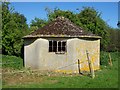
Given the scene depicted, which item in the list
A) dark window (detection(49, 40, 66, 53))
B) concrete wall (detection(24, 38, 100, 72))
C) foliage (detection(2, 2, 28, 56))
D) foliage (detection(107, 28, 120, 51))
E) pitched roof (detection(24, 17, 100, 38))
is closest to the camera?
concrete wall (detection(24, 38, 100, 72))

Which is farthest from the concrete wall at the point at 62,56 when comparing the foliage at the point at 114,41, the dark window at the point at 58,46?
the foliage at the point at 114,41

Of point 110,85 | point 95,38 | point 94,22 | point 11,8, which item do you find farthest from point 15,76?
point 94,22

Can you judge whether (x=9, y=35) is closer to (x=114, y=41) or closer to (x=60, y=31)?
(x=60, y=31)

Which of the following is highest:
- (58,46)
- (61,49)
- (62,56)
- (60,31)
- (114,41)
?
(114,41)

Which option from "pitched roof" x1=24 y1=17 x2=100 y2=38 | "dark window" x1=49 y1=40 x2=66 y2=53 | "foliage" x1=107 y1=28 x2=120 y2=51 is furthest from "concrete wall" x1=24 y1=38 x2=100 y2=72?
"foliage" x1=107 y1=28 x2=120 y2=51

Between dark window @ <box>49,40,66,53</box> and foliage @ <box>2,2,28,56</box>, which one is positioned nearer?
dark window @ <box>49,40,66,53</box>

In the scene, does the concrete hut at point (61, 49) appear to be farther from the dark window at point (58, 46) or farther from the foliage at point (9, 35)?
the foliage at point (9, 35)

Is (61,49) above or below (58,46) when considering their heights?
below

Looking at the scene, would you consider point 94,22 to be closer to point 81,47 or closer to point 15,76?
point 81,47

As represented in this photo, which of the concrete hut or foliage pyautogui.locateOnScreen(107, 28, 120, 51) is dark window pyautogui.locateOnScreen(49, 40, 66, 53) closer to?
the concrete hut

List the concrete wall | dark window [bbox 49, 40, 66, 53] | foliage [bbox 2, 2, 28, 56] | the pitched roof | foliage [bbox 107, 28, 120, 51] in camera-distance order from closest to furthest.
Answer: the concrete wall → dark window [bbox 49, 40, 66, 53] → the pitched roof → foliage [bbox 2, 2, 28, 56] → foliage [bbox 107, 28, 120, 51]

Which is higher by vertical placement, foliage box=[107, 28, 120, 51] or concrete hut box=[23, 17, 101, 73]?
foliage box=[107, 28, 120, 51]

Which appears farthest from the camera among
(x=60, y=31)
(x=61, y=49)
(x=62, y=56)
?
(x=60, y=31)

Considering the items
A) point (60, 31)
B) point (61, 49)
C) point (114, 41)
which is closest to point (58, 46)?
point (61, 49)
